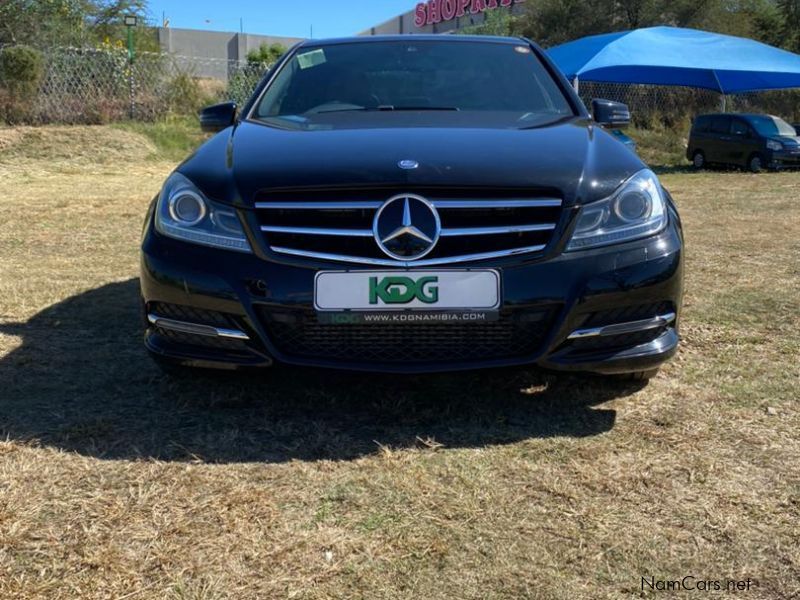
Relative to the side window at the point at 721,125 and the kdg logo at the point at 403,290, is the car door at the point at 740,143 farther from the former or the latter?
the kdg logo at the point at 403,290

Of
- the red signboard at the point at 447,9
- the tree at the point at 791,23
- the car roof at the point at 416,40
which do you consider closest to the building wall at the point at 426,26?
the red signboard at the point at 447,9

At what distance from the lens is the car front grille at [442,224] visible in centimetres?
247

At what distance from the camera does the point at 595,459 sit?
2.41 meters

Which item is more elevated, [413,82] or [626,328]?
[413,82]

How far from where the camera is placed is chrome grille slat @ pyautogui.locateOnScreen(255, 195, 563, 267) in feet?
8.10

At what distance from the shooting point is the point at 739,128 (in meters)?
18.5

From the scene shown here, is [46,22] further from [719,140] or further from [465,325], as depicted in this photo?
[465,325]

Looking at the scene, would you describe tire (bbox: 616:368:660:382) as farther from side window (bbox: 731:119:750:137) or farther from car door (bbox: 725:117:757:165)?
side window (bbox: 731:119:750:137)

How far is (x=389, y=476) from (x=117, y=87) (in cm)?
1506

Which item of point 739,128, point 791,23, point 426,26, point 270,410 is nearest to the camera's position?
point 270,410

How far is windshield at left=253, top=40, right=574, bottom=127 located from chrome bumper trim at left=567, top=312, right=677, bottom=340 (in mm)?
1097

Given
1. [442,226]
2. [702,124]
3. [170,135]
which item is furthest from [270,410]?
[702,124]

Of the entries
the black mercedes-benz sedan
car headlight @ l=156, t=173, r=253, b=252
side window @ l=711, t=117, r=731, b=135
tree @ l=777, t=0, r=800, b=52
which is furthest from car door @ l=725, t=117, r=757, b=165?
car headlight @ l=156, t=173, r=253, b=252

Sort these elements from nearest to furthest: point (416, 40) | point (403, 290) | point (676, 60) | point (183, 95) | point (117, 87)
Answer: point (403, 290)
point (416, 40)
point (117, 87)
point (183, 95)
point (676, 60)
